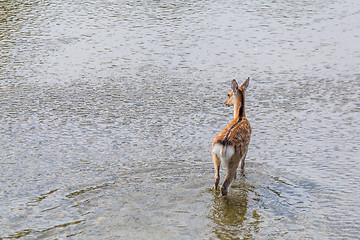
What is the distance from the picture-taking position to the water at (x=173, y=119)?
573 centimetres

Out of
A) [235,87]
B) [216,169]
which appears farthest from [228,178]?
[235,87]

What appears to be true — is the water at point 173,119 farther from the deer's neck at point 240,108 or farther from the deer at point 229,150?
the deer's neck at point 240,108

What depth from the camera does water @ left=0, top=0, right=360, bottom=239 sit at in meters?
5.73

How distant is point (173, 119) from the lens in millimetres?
8195

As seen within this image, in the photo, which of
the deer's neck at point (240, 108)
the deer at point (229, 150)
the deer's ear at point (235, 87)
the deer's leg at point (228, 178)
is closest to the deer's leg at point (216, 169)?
the deer at point (229, 150)

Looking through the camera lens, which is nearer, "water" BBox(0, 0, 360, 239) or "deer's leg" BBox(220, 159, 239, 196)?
"water" BBox(0, 0, 360, 239)

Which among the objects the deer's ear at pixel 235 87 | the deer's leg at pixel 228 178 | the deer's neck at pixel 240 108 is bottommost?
the deer's leg at pixel 228 178

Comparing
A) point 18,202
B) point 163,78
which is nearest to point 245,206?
point 18,202

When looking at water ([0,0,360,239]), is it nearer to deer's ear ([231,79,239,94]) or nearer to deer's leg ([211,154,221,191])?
deer's leg ([211,154,221,191])

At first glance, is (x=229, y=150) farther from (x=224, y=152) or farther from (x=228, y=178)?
(x=228, y=178)

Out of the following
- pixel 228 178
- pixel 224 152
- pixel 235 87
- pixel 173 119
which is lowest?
pixel 173 119

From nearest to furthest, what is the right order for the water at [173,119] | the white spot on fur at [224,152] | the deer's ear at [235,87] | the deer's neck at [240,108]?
the water at [173,119], the white spot on fur at [224,152], the deer's neck at [240,108], the deer's ear at [235,87]

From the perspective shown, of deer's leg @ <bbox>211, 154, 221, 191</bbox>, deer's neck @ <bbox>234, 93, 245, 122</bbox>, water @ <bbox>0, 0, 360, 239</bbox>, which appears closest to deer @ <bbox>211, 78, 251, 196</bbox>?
deer's leg @ <bbox>211, 154, 221, 191</bbox>

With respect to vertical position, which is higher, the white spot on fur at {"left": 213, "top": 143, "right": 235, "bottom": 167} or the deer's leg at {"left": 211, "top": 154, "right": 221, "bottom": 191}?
the white spot on fur at {"left": 213, "top": 143, "right": 235, "bottom": 167}
